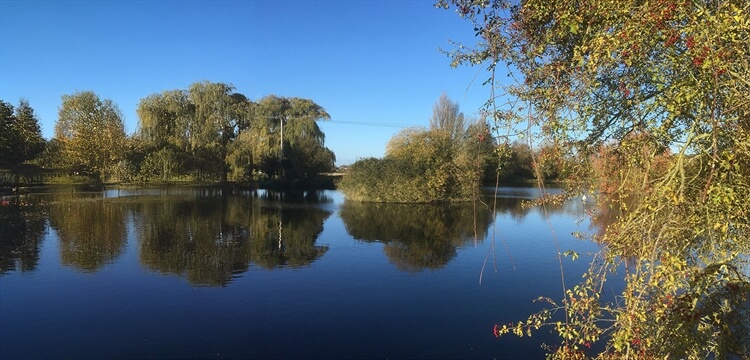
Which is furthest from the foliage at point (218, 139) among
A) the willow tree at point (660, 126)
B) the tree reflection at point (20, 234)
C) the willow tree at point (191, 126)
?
the willow tree at point (660, 126)

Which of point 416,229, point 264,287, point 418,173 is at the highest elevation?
point 418,173

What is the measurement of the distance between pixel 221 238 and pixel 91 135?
33.6 m

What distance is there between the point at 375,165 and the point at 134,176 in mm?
24811

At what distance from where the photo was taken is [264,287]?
9.78m

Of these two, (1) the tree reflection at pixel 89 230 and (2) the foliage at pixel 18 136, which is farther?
(2) the foliage at pixel 18 136

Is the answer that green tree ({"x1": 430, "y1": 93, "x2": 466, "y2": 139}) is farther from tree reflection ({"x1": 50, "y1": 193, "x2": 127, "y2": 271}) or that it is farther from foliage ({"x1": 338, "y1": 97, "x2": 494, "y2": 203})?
tree reflection ({"x1": 50, "y1": 193, "x2": 127, "y2": 271})

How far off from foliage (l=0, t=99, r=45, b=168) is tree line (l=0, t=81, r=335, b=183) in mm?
82

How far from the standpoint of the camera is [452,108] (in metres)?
52.3

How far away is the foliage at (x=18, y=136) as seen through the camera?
1567 inches

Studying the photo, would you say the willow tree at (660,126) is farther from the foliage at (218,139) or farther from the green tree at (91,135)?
A: the green tree at (91,135)

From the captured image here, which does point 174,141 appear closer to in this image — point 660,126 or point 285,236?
point 285,236

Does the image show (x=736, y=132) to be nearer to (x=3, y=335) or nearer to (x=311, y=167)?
(x=3, y=335)

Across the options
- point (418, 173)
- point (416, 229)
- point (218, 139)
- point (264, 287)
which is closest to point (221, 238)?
point (264, 287)

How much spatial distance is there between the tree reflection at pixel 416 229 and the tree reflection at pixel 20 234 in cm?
943
